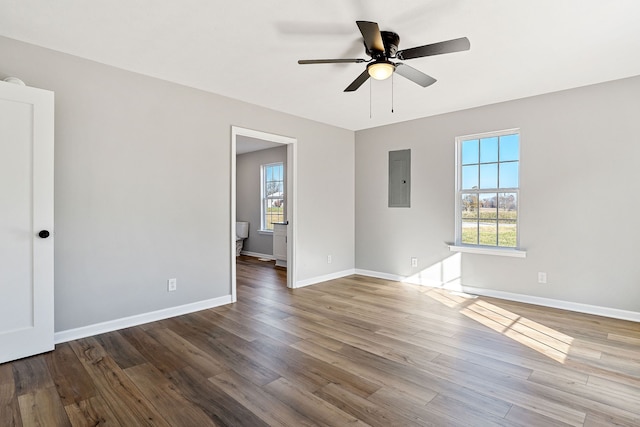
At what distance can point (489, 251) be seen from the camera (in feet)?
14.2

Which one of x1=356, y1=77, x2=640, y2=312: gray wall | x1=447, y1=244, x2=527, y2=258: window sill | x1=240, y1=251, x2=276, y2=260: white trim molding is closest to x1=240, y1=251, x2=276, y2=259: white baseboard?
x1=240, y1=251, x2=276, y2=260: white trim molding

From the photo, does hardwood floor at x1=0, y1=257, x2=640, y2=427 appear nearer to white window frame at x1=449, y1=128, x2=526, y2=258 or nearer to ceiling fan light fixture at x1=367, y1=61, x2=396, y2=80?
white window frame at x1=449, y1=128, x2=526, y2=258

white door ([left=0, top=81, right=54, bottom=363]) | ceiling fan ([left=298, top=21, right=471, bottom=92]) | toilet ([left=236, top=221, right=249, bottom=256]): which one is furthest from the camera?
toilet ([left=236, top=221, right=249, bottom=256])

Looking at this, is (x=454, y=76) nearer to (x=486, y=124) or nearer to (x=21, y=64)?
(x=486, y=124)

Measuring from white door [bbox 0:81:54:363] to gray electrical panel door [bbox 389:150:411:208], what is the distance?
13.8 feet

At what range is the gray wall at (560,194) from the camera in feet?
A: 11.5

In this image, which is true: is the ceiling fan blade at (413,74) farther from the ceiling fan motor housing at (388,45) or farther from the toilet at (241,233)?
the toilet at (241,233)

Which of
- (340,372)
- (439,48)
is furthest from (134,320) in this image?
(439,48)

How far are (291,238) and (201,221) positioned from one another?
4.67 ft

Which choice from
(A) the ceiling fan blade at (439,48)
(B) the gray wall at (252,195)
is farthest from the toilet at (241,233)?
(A) the ceiling fan blade at (439,48)

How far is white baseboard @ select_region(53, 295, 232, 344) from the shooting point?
9.54 ft

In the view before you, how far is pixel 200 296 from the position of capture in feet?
12.5

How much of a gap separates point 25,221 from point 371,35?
2878 millimetres

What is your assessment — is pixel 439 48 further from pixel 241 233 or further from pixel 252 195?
pixel 241 233
